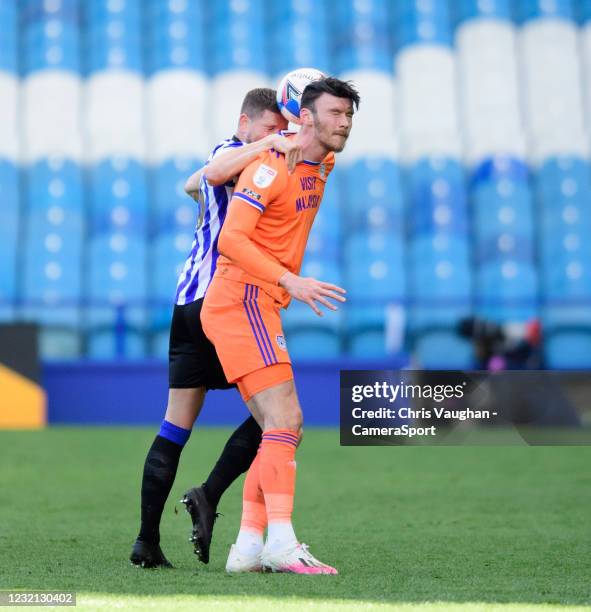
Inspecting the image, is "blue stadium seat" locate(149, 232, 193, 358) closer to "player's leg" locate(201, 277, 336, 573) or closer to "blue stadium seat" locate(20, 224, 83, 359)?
"blue stadium seat" locate(20, 224, 83, 359)

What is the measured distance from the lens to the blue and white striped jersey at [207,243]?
13.7 feet

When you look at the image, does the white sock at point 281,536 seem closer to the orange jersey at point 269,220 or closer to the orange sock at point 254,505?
the orange sock at point 254,505

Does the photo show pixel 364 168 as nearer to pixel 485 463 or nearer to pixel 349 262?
pixel 349 262

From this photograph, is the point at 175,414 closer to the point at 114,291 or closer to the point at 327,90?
the point at 327,90

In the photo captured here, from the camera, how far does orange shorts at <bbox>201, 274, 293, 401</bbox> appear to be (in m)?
3.89

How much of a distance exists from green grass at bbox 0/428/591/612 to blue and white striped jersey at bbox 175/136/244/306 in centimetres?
93

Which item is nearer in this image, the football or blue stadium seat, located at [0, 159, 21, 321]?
the football

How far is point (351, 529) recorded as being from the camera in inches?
203

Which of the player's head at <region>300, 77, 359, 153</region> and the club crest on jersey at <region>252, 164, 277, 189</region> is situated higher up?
the player's head at <region>300, 77, 359, 153</region>

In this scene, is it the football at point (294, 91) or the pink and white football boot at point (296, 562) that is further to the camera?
the football at point (294, 91)

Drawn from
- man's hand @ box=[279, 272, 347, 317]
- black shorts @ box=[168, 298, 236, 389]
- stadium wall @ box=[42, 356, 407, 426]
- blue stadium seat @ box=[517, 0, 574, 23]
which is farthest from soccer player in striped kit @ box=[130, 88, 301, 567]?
blue stadium seat @ box=[517, 0, 574, 23]

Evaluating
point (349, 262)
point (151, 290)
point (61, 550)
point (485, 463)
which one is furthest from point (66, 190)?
point (61, 550)

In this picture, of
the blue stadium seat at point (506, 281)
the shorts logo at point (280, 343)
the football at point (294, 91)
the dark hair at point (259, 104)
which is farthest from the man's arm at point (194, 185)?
the blue stadium seat at point (506, 281)

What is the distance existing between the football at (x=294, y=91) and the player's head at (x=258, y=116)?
0.06 meters
